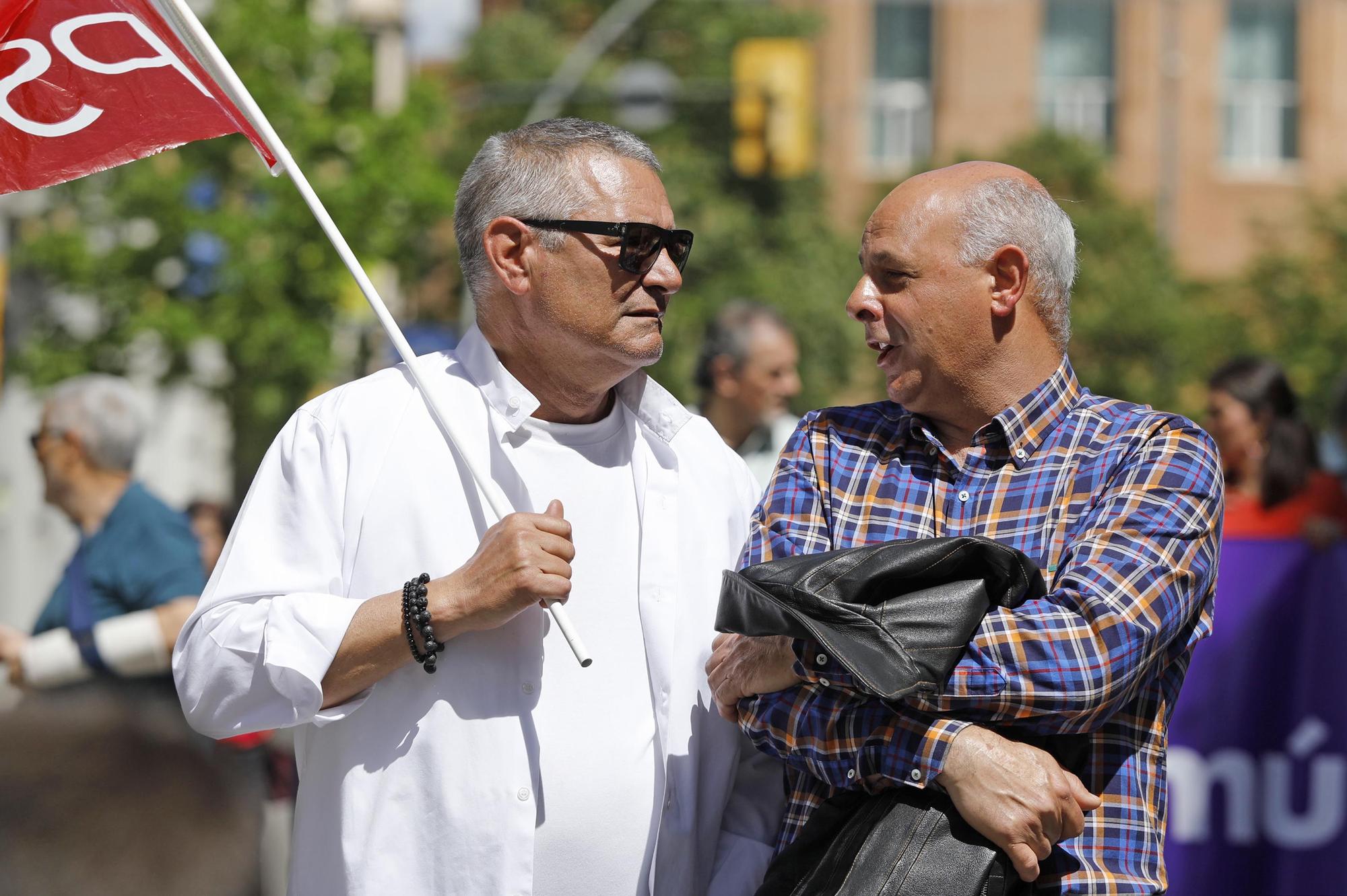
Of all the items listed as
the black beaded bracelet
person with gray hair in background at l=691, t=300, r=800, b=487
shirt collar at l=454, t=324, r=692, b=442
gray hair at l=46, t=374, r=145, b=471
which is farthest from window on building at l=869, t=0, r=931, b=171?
the black beaded bracelet

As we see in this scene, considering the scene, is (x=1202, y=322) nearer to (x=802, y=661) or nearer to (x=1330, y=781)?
(x=1330, y=781)

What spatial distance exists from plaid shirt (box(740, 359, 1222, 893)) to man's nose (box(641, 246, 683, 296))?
42cm

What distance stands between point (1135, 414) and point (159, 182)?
49.0 ft

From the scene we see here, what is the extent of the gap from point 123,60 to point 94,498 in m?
3.01

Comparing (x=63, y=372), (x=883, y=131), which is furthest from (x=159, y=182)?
(x=883, y=131)

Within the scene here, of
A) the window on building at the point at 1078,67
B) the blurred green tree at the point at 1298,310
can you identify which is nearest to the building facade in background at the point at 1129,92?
the window on building at the point at 1078,67

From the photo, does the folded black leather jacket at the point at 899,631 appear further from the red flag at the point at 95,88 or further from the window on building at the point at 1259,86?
the window on building at the point at 1259,86

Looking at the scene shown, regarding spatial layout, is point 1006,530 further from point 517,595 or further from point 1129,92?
point 1129,92

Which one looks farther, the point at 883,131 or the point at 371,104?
the point at 883,131

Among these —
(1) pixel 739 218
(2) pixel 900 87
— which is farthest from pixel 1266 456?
(2) pixel 900 87

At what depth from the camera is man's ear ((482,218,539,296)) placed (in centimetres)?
327

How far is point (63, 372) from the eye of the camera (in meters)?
16.8

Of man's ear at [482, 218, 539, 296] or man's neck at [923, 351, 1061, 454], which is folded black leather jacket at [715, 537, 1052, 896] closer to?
man's neck at [923, 351, 1061, 454]

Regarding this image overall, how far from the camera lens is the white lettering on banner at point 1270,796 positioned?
493cm
